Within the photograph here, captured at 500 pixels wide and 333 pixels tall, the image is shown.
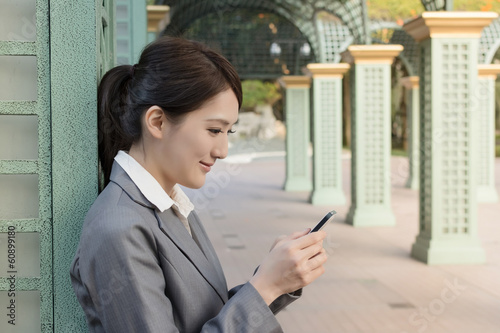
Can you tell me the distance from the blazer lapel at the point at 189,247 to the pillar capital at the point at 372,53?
30.4ft

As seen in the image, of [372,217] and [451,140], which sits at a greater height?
[451,140]

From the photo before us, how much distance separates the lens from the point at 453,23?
24.6 feet

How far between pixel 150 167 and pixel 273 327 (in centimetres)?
47

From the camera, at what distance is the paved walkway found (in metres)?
5.44

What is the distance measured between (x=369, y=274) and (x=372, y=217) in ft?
11.8

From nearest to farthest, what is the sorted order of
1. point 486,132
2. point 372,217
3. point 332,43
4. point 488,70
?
point 372,217
point 488,70
point 332,43
point 486,132

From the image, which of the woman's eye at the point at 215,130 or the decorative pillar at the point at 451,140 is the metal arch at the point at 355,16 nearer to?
the decorative pillar at the point at 451,140

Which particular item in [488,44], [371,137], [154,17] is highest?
[488,44]

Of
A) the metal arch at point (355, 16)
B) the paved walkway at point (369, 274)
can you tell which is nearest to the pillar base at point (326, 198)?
the paved walkway at point (369, 274)

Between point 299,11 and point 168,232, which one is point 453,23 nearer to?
point 168,232

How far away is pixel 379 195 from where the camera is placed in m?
10.9

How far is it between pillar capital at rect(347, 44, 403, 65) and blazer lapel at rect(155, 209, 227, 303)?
365 inches

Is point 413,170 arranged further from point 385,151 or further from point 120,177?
point 120,177

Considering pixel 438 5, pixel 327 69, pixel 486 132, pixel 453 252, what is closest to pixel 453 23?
pixel 438 5
